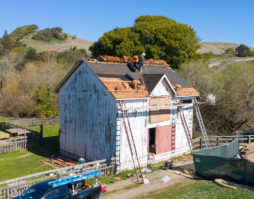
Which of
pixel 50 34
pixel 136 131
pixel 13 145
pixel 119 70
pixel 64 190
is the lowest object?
pixel 13 145

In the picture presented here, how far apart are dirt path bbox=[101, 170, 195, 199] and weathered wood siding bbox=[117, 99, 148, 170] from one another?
167cm

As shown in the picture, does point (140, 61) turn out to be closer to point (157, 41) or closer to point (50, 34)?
point (157, 41)

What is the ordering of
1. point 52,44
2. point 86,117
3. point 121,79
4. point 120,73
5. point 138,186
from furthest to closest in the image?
point 52,44 → point 120,73 → point 86,117 → point 121,79 → point 138,186

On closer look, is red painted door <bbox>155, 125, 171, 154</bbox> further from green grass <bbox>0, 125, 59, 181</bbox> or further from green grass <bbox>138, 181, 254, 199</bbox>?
green grass <bbox>0, 125, 59, 181</bbox>

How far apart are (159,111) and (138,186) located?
584 cm

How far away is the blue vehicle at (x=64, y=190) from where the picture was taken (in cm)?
961

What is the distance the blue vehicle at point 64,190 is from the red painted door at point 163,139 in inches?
281

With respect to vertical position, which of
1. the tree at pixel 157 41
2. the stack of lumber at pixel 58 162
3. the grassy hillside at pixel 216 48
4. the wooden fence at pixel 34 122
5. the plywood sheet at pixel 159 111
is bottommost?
the stack of lumber at pixel 58 162

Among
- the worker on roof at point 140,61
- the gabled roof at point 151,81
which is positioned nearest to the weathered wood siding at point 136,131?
the gabled roof at point 151,81

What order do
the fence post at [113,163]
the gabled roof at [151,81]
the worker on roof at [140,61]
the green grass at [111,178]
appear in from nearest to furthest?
the green grass at [111,178] → the fence post at [113,163] → the gabled roof at [151,81] → the worker on roof at [140,61]

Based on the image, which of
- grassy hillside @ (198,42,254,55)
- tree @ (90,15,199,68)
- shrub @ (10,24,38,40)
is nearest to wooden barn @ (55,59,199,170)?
tree @ (90,15,199,68)

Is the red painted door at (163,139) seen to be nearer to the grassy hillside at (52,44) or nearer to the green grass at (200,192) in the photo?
the green grass at (200,192)

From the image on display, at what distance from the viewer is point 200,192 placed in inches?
483

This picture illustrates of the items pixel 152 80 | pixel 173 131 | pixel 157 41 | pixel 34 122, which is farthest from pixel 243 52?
pixel 152 80
